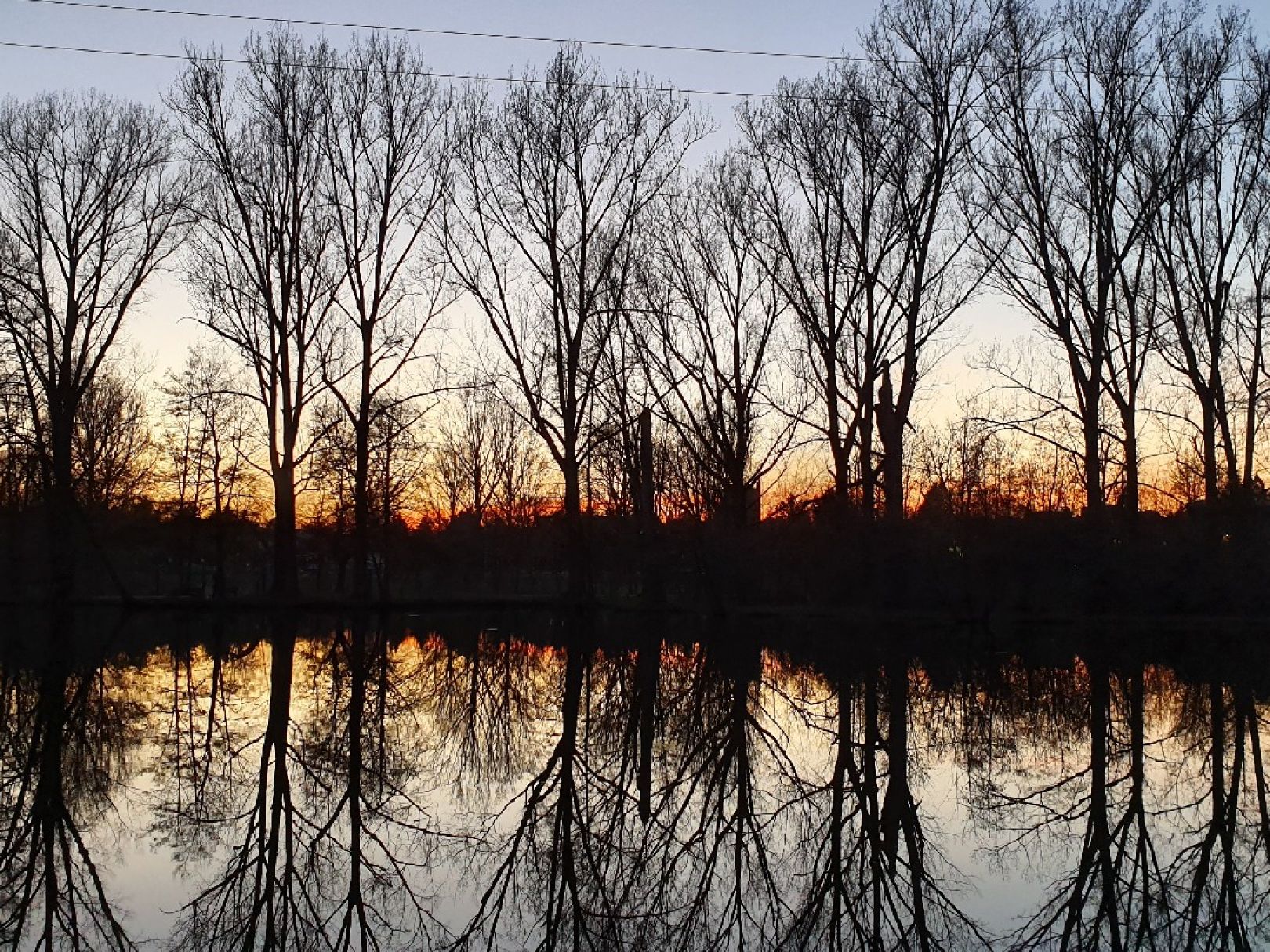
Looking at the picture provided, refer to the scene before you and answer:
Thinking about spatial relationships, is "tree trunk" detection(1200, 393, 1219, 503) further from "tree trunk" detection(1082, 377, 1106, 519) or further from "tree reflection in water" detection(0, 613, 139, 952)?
"tree reflection in water" detection(0, 613, 139, 952)

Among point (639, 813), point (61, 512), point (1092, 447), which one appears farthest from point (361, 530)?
point (639, 813)

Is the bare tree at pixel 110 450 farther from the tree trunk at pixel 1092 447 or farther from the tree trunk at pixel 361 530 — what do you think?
the tree trunk at pixel 1092 447

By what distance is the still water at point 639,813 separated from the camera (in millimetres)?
5266

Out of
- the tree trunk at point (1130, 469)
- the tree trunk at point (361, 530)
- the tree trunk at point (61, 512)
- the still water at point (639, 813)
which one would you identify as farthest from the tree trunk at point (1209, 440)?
the tree trunk at point (61, 512)

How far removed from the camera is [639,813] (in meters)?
7.42

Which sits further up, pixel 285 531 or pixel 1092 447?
pixel 1092 447

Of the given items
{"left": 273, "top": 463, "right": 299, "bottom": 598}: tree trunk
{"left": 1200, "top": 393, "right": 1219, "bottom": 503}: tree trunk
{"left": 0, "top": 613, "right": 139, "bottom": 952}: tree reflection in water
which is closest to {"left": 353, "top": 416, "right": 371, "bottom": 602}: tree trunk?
{"left": 273, "top": 463, "right": 299, "bottom": 598}: tree trunk

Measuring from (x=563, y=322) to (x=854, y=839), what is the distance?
1030 inches

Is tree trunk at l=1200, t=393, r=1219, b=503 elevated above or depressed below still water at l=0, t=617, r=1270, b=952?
above

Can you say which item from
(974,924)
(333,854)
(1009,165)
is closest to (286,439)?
(1009,165)

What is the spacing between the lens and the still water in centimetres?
527

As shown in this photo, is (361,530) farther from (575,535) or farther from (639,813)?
(639,813)

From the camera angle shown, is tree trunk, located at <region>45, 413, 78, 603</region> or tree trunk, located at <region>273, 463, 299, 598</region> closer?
tree trunk, located at <region>45, 413, 78, 603</region>

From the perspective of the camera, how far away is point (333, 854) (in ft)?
21.1
